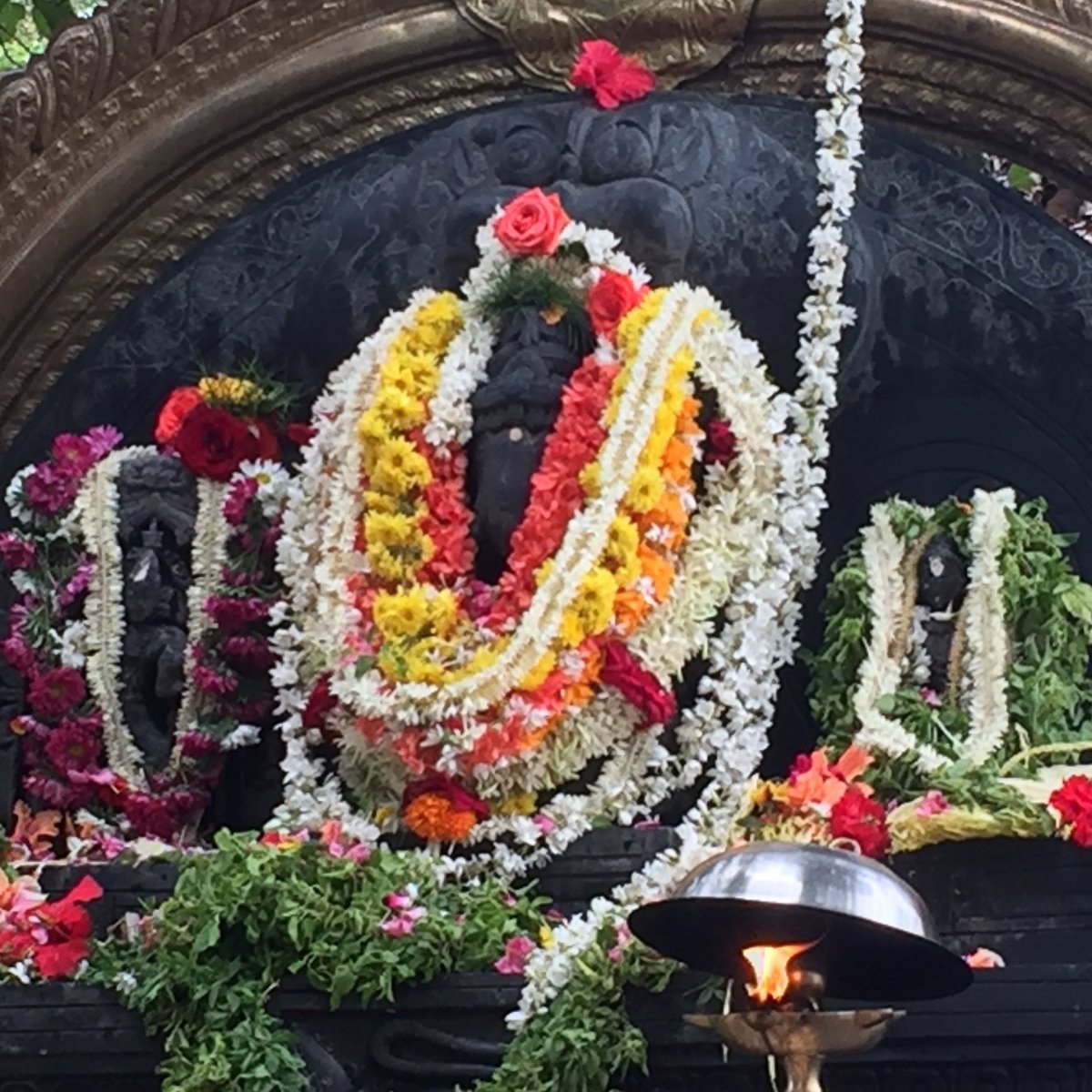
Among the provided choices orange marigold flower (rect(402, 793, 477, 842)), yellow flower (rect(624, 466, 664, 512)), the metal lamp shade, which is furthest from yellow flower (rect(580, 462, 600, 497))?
the metal lamp shade

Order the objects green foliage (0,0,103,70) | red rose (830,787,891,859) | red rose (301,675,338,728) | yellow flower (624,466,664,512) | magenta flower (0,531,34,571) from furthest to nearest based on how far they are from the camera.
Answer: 1. green foliage (0,0,103,70)
2. magenta flower (0,531,34,571)
3. red rose (301,675,338,728)
4. yellow flower (624,466,664,512)
5. red rose (830,787,891,859)

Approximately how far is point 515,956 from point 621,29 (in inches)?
109

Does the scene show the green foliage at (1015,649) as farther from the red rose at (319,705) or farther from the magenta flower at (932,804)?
the red rose at (319,705)

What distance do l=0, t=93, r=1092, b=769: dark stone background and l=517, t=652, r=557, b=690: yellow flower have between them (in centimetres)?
84

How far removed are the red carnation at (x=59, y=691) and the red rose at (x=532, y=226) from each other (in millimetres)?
1606

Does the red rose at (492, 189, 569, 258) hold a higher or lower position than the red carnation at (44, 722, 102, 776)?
higher

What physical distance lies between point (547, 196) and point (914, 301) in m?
1.06

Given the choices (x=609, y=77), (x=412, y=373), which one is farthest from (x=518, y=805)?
(x=609, y=77)

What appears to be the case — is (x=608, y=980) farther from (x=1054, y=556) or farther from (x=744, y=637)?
(x=1054, y=556)

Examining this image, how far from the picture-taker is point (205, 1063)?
248 inches

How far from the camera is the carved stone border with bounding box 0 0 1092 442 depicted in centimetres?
791

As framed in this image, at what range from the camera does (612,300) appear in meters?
7.28

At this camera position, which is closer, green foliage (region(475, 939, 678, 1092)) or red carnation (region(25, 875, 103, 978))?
green foliage (region(475, 939, 678, 1092))

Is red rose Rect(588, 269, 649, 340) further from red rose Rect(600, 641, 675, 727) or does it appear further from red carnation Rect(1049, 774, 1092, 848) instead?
red carnation Rect(1049, 774, 1092, 848)
